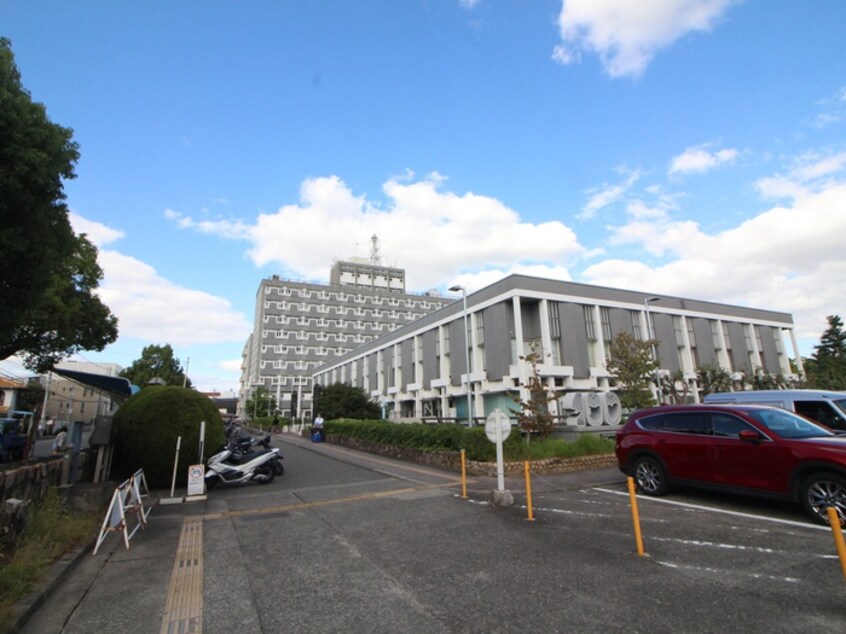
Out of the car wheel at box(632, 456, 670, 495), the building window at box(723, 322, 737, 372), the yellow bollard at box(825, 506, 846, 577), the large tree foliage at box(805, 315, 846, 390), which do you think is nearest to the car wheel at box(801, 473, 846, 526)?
the car wheel at box(632, 456, 670, 495)

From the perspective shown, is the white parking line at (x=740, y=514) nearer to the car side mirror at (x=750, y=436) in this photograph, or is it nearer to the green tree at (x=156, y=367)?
the car side mirror at (x=750, y=436)

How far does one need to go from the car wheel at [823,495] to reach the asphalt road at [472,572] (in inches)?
10.4

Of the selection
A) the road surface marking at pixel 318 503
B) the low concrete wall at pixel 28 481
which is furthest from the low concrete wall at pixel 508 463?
the low concrete wall at pixel 28 481

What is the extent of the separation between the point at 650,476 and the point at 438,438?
304 inches

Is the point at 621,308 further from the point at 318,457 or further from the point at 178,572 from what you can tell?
the point at 178,572

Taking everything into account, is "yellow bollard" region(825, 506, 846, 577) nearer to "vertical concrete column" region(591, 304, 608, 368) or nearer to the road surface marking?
the road surface marking

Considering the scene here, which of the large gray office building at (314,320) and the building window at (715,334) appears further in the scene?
the large gray office building at (314,320)

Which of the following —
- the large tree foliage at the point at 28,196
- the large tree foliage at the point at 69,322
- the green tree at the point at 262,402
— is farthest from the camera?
the green tree at the point at 262,402

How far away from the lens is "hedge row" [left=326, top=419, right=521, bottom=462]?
1386 centimetres

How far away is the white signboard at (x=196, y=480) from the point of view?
34.4 feet

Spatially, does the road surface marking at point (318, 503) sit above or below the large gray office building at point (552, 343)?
below

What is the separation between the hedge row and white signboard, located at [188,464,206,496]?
25.0ft

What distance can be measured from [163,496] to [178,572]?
6.13m

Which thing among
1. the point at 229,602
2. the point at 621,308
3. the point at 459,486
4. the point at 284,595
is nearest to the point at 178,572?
the point at 229,602
